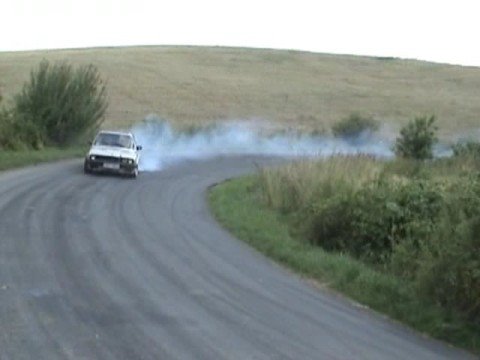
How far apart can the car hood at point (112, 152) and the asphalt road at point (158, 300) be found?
40.7ft

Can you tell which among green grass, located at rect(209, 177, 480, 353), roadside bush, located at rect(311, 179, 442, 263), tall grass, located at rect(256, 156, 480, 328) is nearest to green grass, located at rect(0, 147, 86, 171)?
tall grass, located at rect(256, 156, 480, 328)

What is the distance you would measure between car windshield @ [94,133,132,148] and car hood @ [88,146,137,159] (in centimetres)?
74

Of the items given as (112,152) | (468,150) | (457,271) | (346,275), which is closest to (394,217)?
(346,275)

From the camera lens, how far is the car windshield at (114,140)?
35.7 meters

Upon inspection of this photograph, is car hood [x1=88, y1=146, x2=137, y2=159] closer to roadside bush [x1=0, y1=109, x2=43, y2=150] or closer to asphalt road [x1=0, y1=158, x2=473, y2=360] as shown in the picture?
roadside bush [x1=0, y1=109, x2=43, y2=150]

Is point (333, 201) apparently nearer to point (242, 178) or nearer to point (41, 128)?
point (242, 178)

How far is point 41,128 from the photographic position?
142ft

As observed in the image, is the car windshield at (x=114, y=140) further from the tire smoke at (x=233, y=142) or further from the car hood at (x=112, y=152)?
the tire smoke at (x=233, y=142)

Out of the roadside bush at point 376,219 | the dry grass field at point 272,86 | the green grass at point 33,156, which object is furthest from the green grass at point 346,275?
the dry grass field at point 272,86

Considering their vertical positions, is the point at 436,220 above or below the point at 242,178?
above

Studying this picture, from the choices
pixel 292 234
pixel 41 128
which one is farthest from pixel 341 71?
pixel 292 234

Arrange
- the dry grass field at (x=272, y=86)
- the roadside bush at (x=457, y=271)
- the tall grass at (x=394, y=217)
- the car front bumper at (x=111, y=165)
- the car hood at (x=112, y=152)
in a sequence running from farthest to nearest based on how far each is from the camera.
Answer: the dry grass field at (x=272, y=86) → the car hood at (x=112, y=152) → the car front bumper at (x=111, y=165) → the tall grass at (x=394, y=217) → the roadside bush at (x=457, y=271)

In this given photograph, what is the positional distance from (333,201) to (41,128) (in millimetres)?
26082

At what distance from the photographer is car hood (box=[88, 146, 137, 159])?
112 feet
